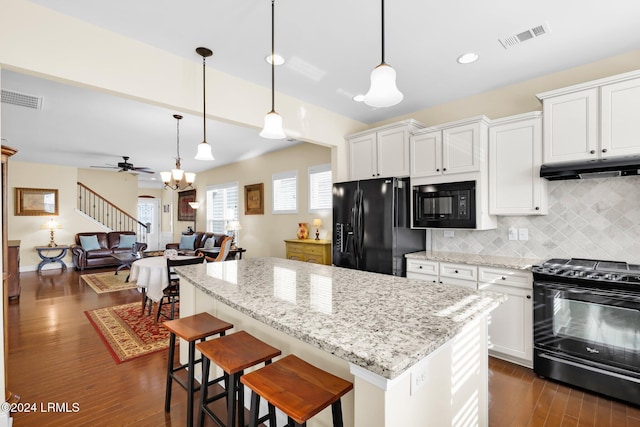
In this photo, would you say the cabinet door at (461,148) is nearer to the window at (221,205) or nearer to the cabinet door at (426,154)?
the cabinet door at (426,154)

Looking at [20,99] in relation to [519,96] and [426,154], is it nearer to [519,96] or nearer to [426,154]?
[426,154]

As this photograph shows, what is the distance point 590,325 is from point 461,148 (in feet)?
6.22

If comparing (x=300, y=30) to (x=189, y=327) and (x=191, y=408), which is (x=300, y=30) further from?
(x=191, y=408)

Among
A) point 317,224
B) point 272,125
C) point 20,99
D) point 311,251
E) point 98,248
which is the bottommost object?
point 98,248

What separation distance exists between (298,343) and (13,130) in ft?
20.5

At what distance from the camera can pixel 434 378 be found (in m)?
1.28

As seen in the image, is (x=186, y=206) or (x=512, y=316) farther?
(x=186, y=206)

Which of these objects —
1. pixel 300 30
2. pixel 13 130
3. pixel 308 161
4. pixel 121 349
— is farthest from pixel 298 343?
pixel 13 130

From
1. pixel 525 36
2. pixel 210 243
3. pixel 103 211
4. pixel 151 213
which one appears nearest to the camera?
pixel 525 36

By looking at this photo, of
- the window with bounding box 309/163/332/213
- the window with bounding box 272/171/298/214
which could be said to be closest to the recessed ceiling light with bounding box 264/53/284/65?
the window with bounding box 309/163/332/213

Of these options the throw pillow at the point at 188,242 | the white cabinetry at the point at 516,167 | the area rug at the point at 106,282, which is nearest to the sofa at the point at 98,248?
the area rug at the point at 106,282

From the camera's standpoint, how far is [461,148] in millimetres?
3213

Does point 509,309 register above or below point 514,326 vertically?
above

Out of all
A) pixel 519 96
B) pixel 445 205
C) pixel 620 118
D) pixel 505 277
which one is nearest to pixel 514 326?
pixel 505 277
